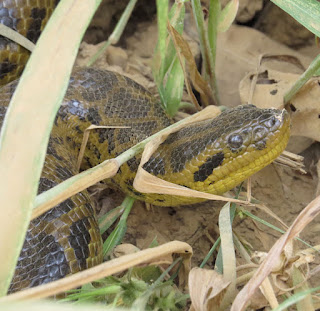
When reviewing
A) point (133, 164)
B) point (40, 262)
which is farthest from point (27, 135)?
point (133, 164)

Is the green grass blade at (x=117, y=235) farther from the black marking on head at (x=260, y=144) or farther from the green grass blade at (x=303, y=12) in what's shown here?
the green grass blade at (x=303, y=12)

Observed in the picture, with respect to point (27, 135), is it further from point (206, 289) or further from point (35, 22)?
point (35, 22)

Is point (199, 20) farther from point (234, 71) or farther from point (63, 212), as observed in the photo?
point (63, 212)

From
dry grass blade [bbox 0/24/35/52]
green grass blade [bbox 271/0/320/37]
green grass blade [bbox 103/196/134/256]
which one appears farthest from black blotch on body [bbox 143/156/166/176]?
dry grass blade [bbox 0/24/35/52]

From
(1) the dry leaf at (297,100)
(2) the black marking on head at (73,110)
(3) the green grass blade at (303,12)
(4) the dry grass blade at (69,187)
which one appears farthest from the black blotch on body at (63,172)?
(3) the green grass blade at (303,12)

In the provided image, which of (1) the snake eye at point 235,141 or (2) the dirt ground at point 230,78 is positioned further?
(2) the dirt ground at point 230,78

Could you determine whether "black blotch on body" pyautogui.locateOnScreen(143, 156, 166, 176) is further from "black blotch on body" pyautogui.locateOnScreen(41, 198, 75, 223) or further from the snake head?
"black blotch on body" pyautogui.locateOnScreen(41, 198, 75, 223)

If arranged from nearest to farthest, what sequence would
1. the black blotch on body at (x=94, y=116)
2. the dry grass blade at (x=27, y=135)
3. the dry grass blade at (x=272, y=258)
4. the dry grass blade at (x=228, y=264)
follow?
the dry grass blade at (x=27, y=135), the dry grass blade at (x=272, y=258), the dry grass blade at (x=228, y=264), the black blotch on body at (x=94, y=116)
